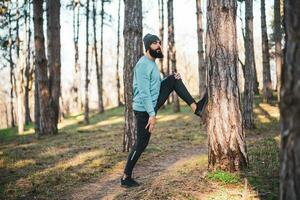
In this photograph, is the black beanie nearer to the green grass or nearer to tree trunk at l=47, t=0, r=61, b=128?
the green grass

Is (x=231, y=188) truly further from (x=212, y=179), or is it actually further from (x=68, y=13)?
(x=68, y=13)

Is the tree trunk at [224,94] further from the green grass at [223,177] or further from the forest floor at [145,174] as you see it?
the forest floor at [145,174]

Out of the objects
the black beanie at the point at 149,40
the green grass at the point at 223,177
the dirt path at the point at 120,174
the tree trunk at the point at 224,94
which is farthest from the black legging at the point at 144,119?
the green grass at the point at 223,177

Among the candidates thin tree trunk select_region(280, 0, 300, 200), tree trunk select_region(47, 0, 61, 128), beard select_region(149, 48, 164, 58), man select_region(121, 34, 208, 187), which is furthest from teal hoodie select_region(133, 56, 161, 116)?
tree trunk select_region(47, 0, 61, 128)

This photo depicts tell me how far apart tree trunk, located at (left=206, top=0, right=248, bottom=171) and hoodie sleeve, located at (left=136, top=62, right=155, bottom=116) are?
99cm

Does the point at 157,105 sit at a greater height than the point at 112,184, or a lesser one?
greater

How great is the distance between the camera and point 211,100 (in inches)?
237

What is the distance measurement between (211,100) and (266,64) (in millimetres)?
16501

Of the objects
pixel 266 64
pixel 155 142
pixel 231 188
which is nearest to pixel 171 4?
pixel 266 64

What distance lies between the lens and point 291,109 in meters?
2.82

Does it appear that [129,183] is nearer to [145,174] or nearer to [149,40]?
[145,174]

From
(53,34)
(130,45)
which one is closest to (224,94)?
(130,45)

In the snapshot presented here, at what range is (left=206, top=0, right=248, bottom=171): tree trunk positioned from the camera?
5.87 metres

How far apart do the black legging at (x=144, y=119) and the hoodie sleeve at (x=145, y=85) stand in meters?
0.19
